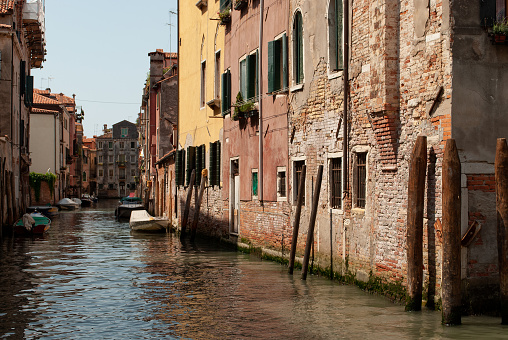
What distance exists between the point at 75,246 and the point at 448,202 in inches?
578

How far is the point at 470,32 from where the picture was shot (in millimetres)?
8352

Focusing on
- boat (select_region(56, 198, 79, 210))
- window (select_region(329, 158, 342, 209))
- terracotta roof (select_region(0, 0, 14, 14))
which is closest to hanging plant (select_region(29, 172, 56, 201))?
boat (select_region(56, 198, 79, 210))

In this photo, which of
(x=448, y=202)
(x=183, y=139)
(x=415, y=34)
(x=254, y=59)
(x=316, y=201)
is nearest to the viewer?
(x=448, y=202)

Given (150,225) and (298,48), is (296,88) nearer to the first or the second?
(298,48)

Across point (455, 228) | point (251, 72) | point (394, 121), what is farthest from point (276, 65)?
point (455, 228)

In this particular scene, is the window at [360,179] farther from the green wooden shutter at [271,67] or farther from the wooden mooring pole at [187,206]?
the wooden mooring pole at [187,206]

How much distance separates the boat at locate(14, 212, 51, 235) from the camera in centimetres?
2373

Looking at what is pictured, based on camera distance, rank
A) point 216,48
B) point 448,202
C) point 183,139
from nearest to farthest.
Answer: point 448,202
point 216,48
point 183,139

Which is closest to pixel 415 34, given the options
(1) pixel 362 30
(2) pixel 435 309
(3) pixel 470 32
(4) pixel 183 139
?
(3) pixel 470 32

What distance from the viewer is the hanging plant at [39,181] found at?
147 feet

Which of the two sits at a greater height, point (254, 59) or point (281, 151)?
point (254, 59)

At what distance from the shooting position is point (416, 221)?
8.41 metres

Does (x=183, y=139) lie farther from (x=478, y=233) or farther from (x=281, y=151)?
(x=478, y=233)

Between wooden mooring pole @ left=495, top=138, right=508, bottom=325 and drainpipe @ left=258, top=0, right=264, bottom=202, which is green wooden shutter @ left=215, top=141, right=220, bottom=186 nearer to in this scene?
drainpipe @ left=258, top=0, right=264, bottom=202
